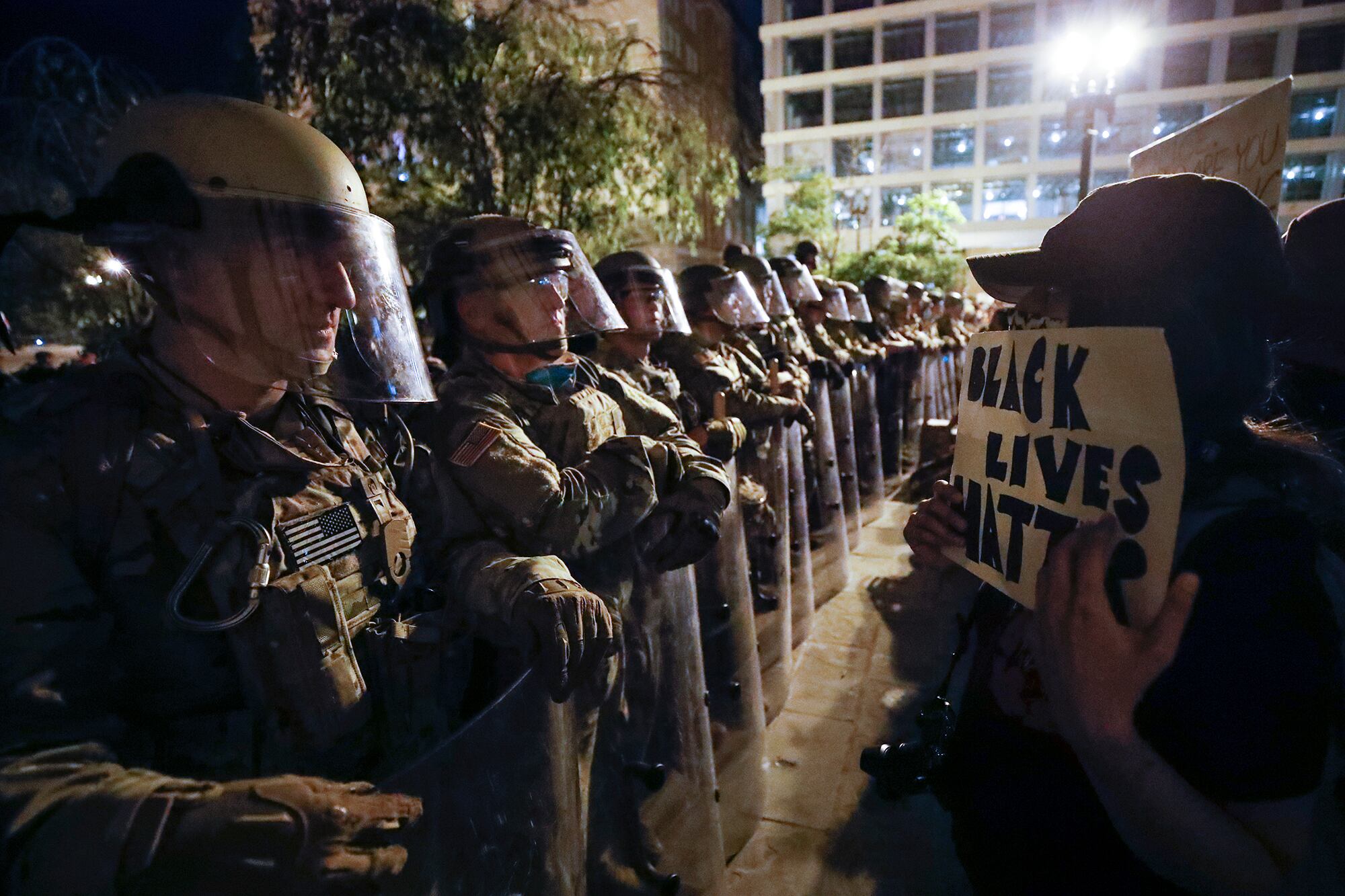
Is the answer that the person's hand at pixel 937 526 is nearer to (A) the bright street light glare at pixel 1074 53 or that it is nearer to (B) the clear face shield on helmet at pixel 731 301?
(B) the clear face shield on helmet at pixel 731 301

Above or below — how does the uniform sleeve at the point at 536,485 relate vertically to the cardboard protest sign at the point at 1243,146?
below

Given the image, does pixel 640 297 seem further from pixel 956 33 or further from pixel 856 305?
pixel 956 33

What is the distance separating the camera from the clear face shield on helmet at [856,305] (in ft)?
27.9

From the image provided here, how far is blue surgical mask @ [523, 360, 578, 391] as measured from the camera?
241 centimetres

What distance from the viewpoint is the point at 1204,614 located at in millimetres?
991

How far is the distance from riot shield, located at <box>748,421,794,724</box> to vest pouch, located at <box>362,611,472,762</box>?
231 cm

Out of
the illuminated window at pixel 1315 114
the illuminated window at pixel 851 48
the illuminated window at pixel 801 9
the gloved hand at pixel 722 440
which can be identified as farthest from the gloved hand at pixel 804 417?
the illuminated window at pixel 801 9

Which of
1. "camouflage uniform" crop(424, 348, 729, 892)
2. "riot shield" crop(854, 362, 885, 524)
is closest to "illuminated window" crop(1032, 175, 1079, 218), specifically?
"riot shield" crop(854, 362, 885, 524)

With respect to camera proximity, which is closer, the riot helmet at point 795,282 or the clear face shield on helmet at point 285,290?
the clear face shield on helmet at point 285,290

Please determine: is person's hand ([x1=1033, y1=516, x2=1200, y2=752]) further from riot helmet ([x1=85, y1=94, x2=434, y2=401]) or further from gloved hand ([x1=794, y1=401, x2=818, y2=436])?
gloved hand ([x1=794, y1=401, x2=818, y2=436])

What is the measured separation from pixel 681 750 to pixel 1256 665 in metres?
1.58

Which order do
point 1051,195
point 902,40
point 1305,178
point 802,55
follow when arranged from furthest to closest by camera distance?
point 802,55
point 902,40
point 1051,195
point 1305,178

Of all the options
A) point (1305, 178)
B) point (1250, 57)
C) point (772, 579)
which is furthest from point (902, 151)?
point (772, 579)

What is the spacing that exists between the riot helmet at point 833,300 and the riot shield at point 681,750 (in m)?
6.16
